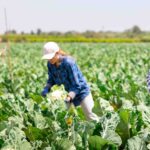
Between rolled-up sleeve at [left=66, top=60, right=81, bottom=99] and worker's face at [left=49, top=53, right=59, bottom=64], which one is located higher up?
worker's face at [left=49, top=53, right=59, bottom=64]

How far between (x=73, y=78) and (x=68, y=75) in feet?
0.25

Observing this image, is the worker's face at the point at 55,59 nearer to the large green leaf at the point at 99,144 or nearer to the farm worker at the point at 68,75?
the farm worker at the point at 68,75

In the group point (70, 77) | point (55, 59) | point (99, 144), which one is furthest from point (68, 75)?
point (99, 144)

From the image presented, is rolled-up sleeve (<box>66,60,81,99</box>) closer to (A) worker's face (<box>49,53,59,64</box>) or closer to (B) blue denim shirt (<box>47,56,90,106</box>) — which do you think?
(B) blue denim shirt (<box>47,56,90,106</box>)

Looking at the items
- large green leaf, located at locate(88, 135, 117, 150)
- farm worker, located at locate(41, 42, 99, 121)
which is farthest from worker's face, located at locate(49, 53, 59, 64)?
large green leaf, located at locate(88, 135, 117, 150)

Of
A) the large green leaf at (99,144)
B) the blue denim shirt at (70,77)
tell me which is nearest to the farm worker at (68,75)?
the blue denim shirt at (70,77)

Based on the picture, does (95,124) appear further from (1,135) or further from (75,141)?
(1,135)

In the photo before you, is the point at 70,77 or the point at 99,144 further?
the point at 70,77

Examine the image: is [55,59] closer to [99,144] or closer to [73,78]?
[73,78]

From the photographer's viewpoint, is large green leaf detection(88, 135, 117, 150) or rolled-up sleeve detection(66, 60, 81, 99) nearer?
large green leaf detection(88, 135, 117, 150)

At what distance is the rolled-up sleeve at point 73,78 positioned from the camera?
644 centimetres

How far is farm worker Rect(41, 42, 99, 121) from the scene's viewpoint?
644cm

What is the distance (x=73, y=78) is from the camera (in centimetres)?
653

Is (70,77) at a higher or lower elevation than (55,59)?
lower
